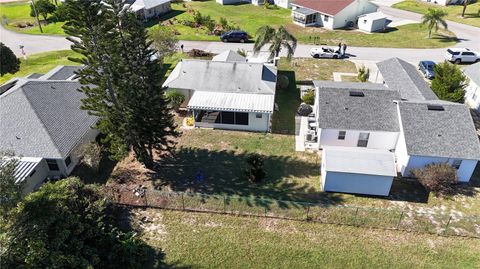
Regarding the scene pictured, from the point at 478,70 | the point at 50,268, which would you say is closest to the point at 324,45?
the point at 478,70

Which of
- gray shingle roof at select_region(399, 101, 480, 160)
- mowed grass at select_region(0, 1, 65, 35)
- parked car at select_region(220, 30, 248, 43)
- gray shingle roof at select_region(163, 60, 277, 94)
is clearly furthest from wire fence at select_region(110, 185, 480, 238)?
mowed grass at select_region(0, 1, 65, 35)

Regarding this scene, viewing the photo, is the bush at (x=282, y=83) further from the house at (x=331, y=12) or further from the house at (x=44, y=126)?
the house at (x=331, y=12)

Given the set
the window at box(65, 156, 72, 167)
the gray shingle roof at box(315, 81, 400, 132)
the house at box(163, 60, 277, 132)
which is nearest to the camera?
the window at box(65, 156, 72, 167)

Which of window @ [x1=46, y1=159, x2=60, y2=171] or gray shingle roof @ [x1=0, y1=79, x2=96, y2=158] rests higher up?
gray shingle roof @ [x1=0, y1=79, x2=96, y2=158]

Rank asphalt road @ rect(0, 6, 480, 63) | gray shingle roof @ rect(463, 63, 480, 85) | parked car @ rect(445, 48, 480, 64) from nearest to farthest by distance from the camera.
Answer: gray shingle roof @ rect(463, 63, 480, 85), parked car @ rect(445, 48, 480, 64), asphalt road @ rect(0, 6, 480, 63)

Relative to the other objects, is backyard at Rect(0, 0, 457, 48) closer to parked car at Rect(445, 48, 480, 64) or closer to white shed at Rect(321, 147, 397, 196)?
parked car at Rect(445, 48, 480, 64)

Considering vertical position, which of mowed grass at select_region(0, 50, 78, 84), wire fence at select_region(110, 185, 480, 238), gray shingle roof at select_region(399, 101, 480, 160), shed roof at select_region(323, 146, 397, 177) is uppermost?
gray shingle roof at select_region(399, 101, 480, 160)

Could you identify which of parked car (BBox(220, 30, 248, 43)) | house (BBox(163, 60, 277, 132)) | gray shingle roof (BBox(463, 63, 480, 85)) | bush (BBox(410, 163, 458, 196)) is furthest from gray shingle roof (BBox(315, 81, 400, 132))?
parked car (BBox(220, 30, 248, 43))

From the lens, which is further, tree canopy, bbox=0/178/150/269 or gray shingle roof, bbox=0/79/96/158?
gray shingle roof, bbox=0/79/96/158
